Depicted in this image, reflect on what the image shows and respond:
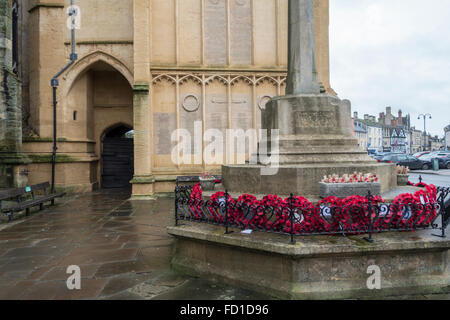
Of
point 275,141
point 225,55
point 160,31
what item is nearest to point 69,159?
point 160,31

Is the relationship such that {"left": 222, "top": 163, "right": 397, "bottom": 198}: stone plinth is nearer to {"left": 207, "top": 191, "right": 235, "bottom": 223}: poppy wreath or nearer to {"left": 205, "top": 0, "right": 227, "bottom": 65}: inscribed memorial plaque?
{"left": 207, "top": 191, "right": 235, "bottom": 223}: poppy wreath

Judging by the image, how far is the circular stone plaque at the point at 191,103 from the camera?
13.4 meters

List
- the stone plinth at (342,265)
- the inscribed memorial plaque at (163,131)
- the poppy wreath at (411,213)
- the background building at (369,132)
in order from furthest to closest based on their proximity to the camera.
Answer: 1. the background building at (369,132)
2. the inscribed memorial plaque at (163,131)
3. the poppy wreath at (411,213)
4. the stone plinth at (342,265)

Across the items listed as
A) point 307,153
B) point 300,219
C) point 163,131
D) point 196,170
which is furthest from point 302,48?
point 163,131

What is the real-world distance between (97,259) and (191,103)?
927cm

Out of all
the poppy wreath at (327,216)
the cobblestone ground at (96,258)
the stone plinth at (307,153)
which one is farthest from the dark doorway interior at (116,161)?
the poppy wreath at (327,216)

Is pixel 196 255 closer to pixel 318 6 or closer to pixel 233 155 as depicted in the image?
pixel 233 155

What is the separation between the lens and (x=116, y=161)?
57.2 feet

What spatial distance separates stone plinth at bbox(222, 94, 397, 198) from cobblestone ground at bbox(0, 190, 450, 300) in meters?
2.00

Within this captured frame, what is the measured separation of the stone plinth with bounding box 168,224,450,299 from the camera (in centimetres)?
363

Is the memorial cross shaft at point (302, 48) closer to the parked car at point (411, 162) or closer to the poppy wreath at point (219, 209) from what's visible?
the poppy wreath at point (219, 209)

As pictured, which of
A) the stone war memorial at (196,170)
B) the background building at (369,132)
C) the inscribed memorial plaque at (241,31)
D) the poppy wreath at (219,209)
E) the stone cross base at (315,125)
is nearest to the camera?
the stone war memorial at (196,170)

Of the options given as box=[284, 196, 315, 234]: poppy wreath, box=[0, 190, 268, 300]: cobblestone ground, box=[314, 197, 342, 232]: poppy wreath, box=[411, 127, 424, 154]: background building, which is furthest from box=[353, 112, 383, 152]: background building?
box=[284, 196, 315, 234]: poppy wreath
